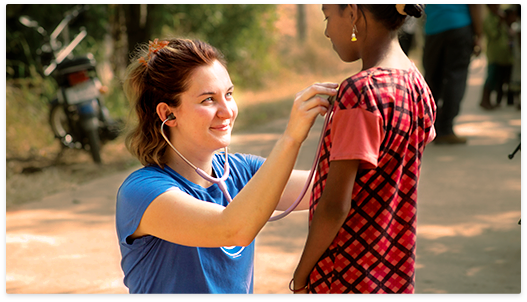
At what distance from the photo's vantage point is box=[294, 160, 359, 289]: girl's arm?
1.35m

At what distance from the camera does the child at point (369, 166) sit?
4.42ft

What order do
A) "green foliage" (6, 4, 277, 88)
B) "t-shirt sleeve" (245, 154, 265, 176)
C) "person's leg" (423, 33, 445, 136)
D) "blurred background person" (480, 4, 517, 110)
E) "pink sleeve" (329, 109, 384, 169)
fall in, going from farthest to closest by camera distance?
"blurred background person" (480, 4, 517, 110) → "green foliage" (6, 4, 277, 88) → "person's leg" (423, 33, 445, 136) → "t-shirt sleeve" (245, 154, 265, 176) → "pink sleeve" (329, 109, 384, 169)

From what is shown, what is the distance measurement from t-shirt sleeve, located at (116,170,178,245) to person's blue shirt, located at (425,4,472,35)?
15.6 ft

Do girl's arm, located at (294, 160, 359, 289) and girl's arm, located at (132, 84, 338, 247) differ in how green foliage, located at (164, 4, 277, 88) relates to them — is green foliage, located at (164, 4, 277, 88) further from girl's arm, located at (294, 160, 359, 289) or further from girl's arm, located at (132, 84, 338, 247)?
girl's arm, located at (294, 160, 359, 289)

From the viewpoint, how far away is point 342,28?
1512 mm

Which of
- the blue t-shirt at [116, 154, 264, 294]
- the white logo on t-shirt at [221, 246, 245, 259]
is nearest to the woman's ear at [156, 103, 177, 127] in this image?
the blue t-shirt at [116, 154, 264, 294]

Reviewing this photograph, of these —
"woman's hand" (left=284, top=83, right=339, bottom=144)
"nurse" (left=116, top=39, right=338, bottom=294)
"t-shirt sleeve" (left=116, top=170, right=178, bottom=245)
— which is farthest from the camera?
"t-shirt sleeve" (left=116, top=170, right=178, bottom=245)

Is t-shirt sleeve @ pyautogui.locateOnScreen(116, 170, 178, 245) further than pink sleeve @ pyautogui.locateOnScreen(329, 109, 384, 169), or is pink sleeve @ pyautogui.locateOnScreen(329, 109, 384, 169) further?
t-shirt sleeve @ pyautogui.locateOnScreen(116, 170, 178, 245)

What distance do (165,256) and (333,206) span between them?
0.73 m

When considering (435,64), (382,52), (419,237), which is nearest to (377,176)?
(382,52)

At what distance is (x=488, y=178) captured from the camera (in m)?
4.88

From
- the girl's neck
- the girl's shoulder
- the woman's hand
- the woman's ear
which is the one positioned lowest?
the woman's ear

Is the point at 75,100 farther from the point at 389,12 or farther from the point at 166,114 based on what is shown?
the point at 389,12
